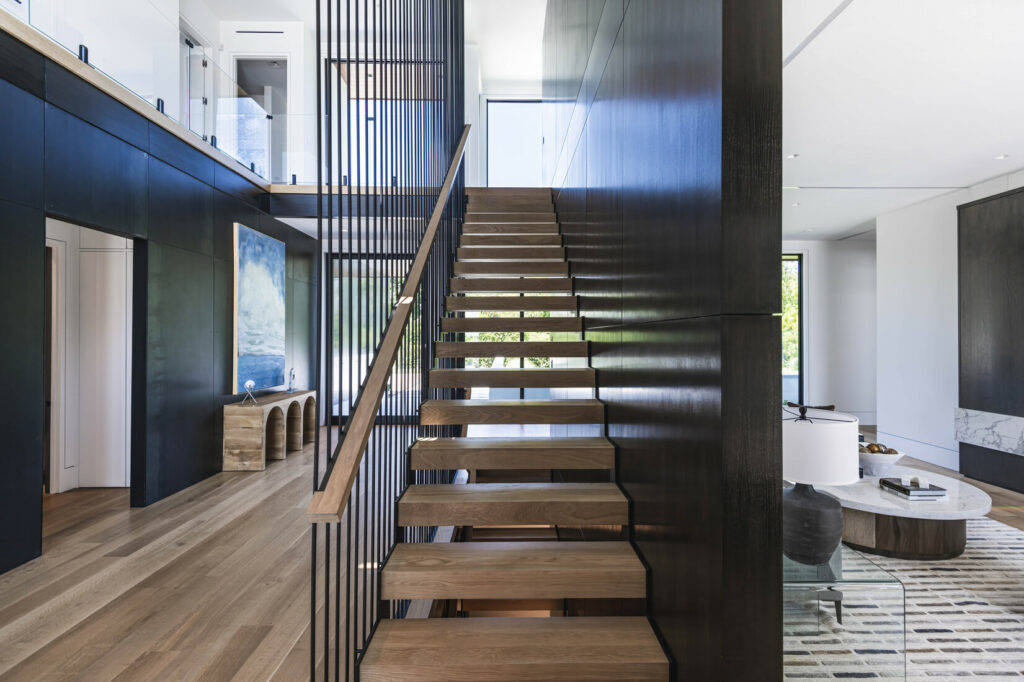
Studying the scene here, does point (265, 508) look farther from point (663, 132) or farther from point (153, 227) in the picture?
point (663, 132)

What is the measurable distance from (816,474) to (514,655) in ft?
3.81

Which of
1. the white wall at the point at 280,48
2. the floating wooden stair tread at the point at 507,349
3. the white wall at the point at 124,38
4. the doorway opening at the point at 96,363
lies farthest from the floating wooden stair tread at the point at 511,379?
the white wall at the point at 280,48

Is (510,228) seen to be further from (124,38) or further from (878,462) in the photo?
(878,462)

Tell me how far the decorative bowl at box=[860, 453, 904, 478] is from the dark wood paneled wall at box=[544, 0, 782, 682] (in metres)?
3.07

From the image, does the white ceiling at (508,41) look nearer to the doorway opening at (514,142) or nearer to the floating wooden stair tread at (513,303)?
the doorway opening at (514,142)

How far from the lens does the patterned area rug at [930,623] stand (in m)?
1.55

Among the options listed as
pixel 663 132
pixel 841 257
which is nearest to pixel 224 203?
pixel 663 132

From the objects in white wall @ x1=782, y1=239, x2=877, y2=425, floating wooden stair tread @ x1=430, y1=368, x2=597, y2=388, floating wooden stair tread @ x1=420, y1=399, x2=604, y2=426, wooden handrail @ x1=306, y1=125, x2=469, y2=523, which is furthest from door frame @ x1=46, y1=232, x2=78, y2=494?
white wall @ x1=782, y1=239, x2=877, y2=425

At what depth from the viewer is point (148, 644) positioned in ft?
7.63

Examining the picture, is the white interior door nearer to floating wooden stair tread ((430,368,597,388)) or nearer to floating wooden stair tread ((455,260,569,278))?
floating wooden stair tread ((455,260,569,278))

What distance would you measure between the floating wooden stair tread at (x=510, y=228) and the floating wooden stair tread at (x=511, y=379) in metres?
2.33

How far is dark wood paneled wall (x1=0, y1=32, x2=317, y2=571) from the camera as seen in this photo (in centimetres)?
312

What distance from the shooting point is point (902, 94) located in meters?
3.60

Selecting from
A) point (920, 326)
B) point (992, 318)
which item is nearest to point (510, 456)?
point (992, 318)
